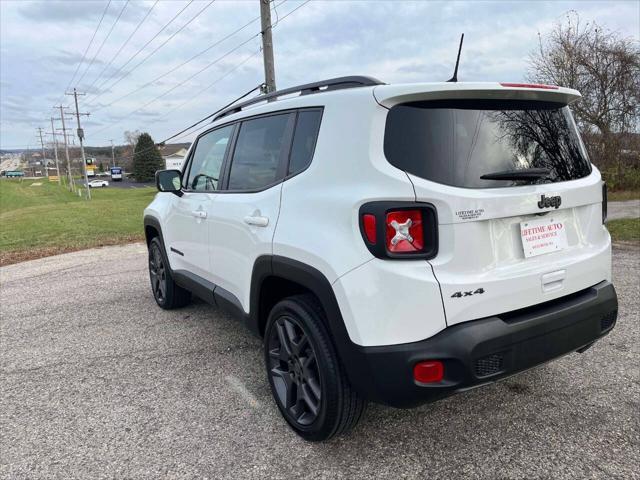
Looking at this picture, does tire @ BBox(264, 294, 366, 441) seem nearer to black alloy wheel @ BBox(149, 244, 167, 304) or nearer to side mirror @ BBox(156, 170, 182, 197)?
side mirror @ BBox(156, 170, 182, 197)

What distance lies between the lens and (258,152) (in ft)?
10.2

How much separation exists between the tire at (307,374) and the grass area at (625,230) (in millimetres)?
7561

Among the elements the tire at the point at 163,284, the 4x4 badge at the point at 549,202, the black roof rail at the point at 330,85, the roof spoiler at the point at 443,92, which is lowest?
the tire at the point at 163,284

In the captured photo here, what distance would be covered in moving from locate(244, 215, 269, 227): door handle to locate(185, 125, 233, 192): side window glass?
2.57 feet

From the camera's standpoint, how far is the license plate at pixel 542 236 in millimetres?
2215

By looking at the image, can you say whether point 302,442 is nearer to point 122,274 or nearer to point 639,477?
point 639,477

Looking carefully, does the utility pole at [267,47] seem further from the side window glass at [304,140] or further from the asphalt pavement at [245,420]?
the side window glass at [304,140]

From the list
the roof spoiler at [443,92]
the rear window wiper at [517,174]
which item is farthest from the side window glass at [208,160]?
the rear window wiper at [517,174]

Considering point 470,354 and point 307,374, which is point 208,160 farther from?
point 470,354

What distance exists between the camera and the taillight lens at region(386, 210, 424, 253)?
78.9 inches

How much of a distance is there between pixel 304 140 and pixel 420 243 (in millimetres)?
962

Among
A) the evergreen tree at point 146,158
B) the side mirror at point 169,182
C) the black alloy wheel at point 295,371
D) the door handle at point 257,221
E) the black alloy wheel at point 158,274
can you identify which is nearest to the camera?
the black alloy wheel at point 295,371

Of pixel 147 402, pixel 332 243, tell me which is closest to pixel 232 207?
pixel 332 243

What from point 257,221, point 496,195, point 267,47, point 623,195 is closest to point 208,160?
point 257,221
